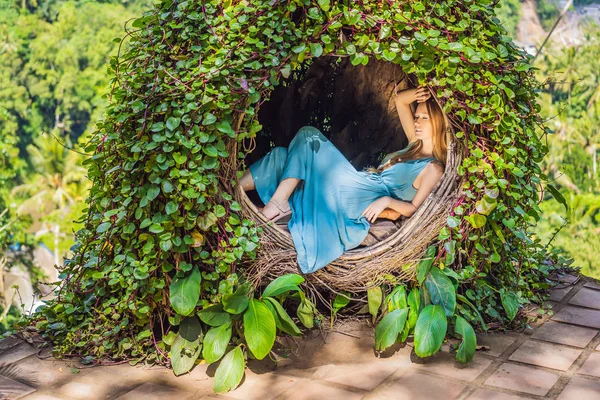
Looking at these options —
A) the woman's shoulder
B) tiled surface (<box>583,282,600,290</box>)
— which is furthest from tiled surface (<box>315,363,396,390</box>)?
tiled surface (<box>583,282,600,290</box>)

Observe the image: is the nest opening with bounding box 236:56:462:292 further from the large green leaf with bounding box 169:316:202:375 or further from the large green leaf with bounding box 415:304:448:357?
the large green leaf with bounding box 169:316:202:375

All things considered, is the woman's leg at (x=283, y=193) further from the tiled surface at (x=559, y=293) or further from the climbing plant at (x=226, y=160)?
the tiled surface at (x=559, y=293)

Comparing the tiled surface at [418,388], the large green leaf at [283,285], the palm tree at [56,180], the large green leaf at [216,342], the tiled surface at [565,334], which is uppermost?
the large green leaf at [283,285]

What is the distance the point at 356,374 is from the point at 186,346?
0.86m

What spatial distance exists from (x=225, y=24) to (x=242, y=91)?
354 mm

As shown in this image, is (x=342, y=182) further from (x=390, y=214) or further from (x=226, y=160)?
(x=226, y=160)

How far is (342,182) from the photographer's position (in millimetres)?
4297

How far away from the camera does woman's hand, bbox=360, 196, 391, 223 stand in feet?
13.9

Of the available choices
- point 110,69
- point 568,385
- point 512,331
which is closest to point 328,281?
point 512,331

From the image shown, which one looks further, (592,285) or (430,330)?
(592,285)

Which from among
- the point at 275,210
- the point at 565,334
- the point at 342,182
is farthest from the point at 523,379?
the point at 275,210

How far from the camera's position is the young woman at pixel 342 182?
411 centimetres

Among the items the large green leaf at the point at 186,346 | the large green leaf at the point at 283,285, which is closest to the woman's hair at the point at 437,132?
the large green leaf at the point at 283,285

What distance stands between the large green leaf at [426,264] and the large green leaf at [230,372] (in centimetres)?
106
